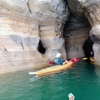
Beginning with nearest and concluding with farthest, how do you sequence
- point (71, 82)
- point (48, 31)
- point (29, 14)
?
point (71, 82)
point (29, 14)
point (48, 31)

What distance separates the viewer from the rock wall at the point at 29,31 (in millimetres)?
14072

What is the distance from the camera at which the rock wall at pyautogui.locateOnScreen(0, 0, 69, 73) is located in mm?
14072

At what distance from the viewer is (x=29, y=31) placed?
52.2 feet

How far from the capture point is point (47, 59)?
54.0 feet

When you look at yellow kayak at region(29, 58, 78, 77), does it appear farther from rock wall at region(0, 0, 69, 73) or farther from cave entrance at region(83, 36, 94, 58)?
cave entrance at region(83, 36, 94, 58)

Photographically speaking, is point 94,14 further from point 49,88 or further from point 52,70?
point 49,88

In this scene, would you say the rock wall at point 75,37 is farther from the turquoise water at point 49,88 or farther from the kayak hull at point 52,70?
the turquoise water at point 49,88

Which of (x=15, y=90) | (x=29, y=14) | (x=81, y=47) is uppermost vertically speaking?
(x=29, y=14)

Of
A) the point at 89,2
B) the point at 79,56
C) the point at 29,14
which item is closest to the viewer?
the point at 89,2

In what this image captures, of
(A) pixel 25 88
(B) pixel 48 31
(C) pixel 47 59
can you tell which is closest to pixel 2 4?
(B) pixel 48 31

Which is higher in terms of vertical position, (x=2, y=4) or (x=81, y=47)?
(x=2, y=4)

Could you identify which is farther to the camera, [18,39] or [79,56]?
[79,56]

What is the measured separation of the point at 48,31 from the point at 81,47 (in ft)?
17.5

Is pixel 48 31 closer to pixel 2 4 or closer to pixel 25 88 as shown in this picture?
pixel 2 4
